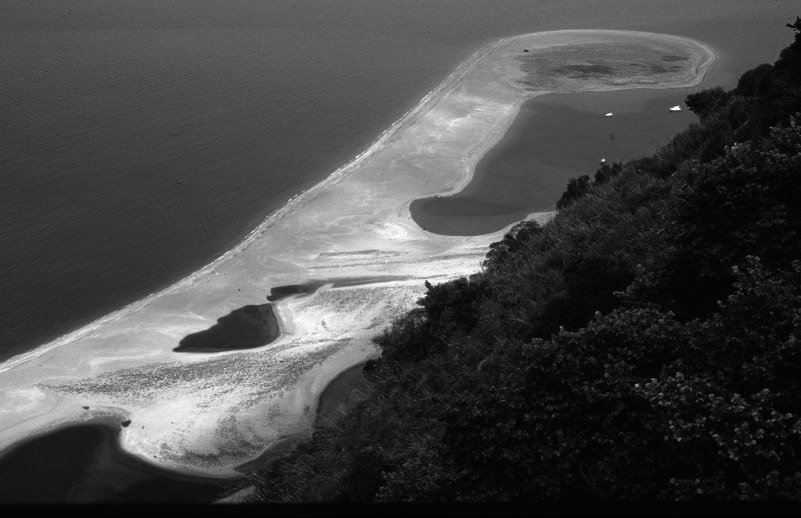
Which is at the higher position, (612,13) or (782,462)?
(612,13)

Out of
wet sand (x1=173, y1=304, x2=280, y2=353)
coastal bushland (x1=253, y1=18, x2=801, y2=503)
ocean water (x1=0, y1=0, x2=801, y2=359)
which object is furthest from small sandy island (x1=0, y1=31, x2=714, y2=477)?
coastal bushland (x1=253, y1=18, x2=801, y2=503)

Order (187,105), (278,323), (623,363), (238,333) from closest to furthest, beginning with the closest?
(623,363)
(238,333)
(278,323)
(187,105)

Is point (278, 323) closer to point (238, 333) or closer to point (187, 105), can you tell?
point (238, 333)

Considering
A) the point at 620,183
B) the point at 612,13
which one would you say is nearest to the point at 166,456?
the point at 620,183

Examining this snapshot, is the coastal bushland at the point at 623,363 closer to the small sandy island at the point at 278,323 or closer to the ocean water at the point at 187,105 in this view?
the small sandy island at the point at 278,323

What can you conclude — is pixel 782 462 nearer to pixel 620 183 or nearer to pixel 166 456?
pixel 620 183

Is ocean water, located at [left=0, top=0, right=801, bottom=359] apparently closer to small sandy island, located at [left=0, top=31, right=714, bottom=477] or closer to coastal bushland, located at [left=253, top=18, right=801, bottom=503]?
small sandy island, located at [left=0, top=31, right=714, bottom=477]

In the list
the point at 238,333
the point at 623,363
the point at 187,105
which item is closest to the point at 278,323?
the point at 238,333
